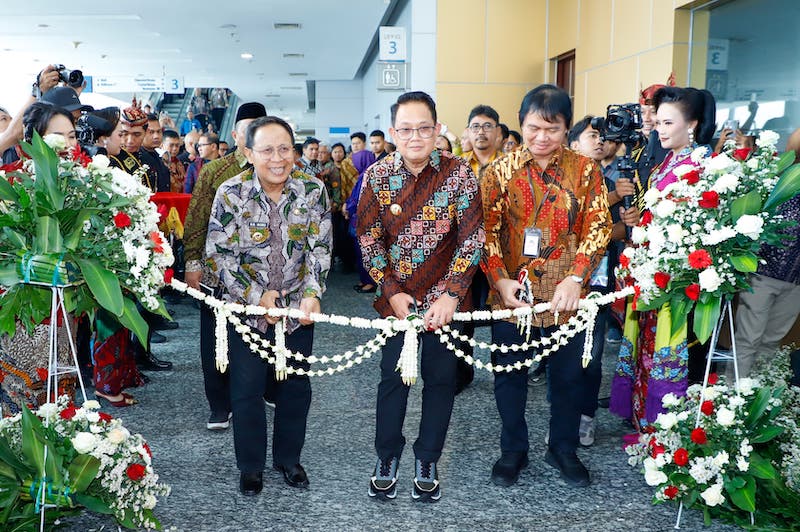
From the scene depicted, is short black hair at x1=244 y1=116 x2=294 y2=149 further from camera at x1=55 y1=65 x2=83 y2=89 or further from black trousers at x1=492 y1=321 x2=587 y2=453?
camera at x1=55 y1=65 x2=83 y2=89

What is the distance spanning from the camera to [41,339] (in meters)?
2.68

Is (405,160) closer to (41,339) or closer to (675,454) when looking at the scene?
(675,454)

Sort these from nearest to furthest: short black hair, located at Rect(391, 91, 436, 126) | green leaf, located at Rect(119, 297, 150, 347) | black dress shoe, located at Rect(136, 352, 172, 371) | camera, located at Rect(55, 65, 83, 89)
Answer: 1. green leaf, located at Rect(119, 297, 150, 347)
2. short black hair, located at Rect(391, 91, 436, 126)
3. camera, located at Rect(55, 65, 83, 89)
4. black dress shoe, located at Rect(136, 352, 172, 371)

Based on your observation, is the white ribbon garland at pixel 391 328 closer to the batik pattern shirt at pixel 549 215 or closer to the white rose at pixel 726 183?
the batik pattern shirt at pixel 549 215

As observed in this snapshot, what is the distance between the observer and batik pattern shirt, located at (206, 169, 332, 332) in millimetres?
2549

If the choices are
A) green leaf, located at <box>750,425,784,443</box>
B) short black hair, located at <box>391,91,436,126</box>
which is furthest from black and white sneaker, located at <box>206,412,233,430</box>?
green leaf, located at <box>750,425,784,443</box>

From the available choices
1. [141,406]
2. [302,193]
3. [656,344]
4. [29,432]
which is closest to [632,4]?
[656,344]

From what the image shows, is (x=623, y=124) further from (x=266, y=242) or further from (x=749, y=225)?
(x=266, y=242)

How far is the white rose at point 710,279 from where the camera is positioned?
2.24 m

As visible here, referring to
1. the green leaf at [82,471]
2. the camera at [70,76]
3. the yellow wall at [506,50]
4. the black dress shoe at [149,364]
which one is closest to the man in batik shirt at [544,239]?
the green leaf at [82,471]

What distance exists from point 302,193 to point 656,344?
162 cm

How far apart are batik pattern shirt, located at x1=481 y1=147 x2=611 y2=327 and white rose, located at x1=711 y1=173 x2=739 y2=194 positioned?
43cm

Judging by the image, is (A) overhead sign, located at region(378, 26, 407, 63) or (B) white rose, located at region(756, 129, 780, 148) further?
(A) overhead sign, located at region(378, 26, 407, 63)

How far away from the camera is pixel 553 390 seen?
275cm
